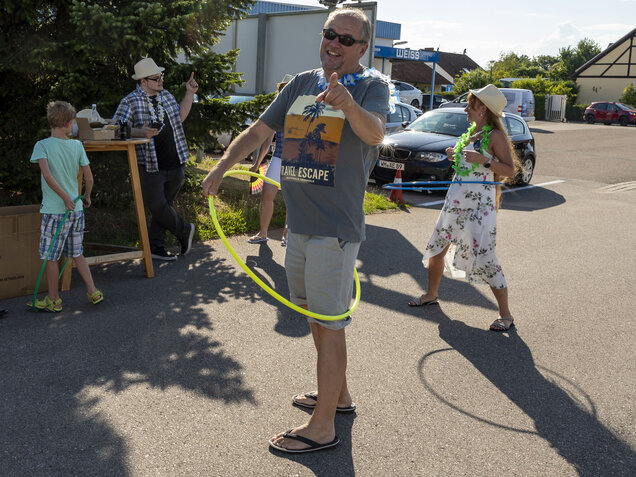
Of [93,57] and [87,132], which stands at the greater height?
[93,57]

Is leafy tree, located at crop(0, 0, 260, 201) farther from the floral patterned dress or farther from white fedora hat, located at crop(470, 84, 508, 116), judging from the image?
the floral patterned dress

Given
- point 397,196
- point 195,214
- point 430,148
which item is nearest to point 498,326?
point 195,214

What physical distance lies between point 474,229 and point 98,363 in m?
3.28

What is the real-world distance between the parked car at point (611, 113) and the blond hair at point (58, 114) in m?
47.1

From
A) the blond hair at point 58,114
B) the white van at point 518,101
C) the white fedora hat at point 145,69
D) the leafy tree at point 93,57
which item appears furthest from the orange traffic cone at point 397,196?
the white van at point 518,101

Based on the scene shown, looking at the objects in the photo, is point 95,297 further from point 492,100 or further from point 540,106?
point 540,106

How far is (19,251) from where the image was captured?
18.8 ft

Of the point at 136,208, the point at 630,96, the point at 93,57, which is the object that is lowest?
the point at 136,208

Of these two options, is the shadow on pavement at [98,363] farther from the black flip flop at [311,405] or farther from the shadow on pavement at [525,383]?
the shadow on pavement at [525,383]

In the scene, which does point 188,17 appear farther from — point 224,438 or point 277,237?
point 224,438

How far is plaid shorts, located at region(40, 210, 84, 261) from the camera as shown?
5391 millimetres

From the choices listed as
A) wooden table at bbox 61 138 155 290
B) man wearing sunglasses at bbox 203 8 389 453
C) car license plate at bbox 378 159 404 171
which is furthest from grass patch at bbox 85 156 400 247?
man wearing sunglasses at bbox 203 8 389 453

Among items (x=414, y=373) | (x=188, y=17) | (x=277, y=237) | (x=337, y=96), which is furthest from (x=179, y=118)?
(x=337, y=96)

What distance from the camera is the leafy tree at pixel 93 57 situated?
7.30 metres
